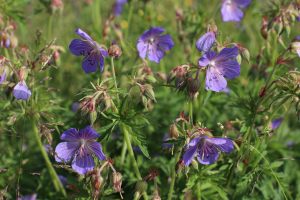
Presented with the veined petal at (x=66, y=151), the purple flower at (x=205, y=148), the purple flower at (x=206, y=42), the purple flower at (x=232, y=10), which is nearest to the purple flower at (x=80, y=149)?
the veined petal at (x=66, y=151)

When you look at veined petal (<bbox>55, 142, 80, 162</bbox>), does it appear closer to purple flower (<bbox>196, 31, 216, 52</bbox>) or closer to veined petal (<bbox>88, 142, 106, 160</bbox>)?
veined petal (<bbox>88, 142, 106, 160</bbox>)

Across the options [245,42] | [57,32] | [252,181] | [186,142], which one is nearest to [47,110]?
[186,142]

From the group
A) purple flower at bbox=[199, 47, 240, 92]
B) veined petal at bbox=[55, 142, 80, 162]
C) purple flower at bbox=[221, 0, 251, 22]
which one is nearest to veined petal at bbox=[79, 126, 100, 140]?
veined petal at bbox=[55, 142, 80, 162]

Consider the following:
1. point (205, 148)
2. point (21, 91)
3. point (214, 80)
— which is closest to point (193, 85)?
point (214, 80)

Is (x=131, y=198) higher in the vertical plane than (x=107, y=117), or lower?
lower

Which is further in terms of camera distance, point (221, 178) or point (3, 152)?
point (3, 152)

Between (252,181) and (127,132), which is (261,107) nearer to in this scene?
(252,181)
